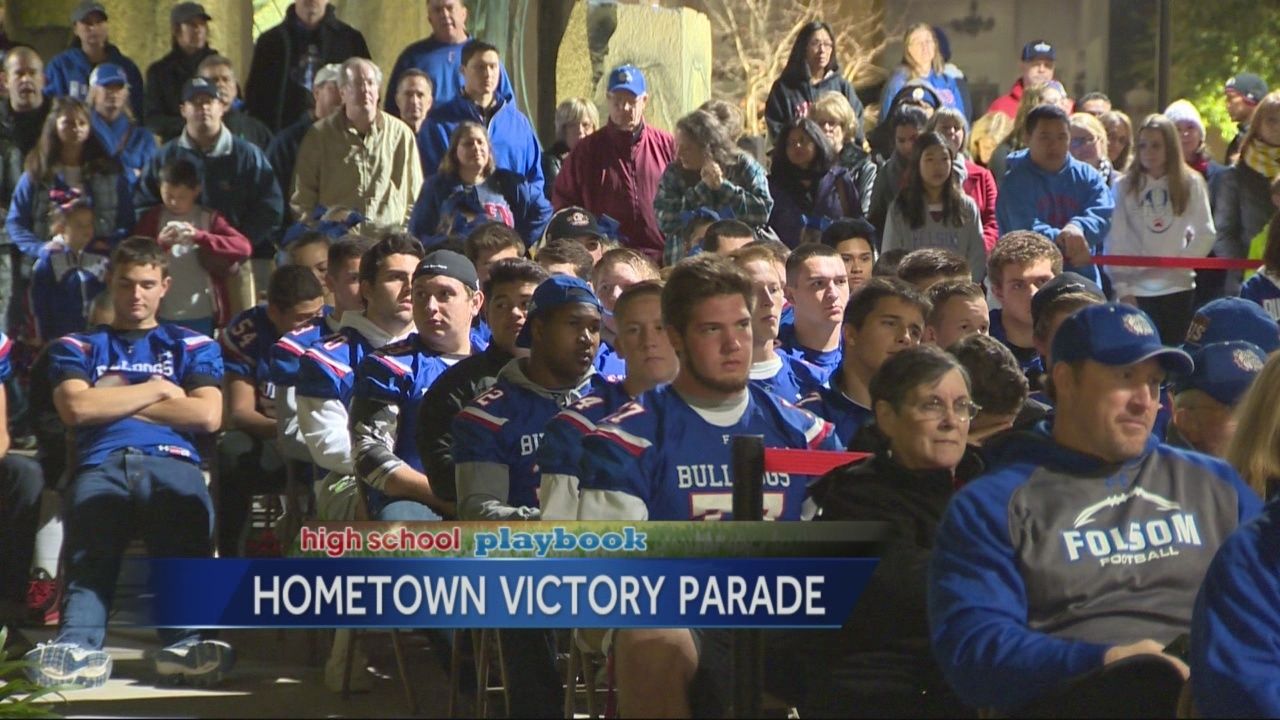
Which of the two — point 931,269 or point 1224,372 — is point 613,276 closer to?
point 931,269

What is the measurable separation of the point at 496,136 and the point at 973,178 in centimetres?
248

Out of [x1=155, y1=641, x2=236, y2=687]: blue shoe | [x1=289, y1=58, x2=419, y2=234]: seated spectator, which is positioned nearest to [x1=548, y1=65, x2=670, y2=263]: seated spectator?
[x1=289, y1=58, x2=419, y2=234]: seated spectator

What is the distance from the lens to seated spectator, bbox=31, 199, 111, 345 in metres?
10.2

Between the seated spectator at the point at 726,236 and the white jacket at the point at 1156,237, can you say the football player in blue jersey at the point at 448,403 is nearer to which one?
the seated spectator at the point at 726,236

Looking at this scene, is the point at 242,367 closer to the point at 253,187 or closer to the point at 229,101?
the point at 253,187

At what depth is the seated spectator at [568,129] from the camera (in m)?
12.2

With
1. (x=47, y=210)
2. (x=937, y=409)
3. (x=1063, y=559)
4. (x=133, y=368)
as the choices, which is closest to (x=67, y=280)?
(x=47, y=210)

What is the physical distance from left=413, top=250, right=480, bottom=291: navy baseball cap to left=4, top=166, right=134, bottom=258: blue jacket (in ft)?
13.0

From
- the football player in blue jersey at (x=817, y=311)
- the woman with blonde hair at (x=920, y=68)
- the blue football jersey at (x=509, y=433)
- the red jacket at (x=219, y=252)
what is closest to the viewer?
the blue football jersey at (x=509, y=433)

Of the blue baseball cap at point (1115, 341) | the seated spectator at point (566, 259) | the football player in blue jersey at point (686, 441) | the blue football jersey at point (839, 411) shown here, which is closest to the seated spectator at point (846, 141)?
the seated spectator at point (566, 259)

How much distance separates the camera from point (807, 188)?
10867 mm

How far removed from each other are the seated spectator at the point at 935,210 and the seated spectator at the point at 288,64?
12.1ft

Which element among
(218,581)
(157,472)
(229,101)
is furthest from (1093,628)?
(229,101)

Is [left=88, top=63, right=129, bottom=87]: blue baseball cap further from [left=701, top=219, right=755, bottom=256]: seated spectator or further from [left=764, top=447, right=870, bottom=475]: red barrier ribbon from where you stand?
[left=764, top=447, right=870, bottom=475]: red barrier ribbon
